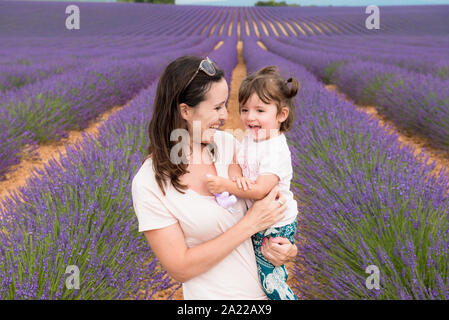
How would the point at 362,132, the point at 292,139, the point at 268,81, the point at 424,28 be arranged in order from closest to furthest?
1. the point at 268,81
2. the point at 362,132
3. the point at 292,139
4. the point at 424,28

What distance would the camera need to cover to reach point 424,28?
2395 cm

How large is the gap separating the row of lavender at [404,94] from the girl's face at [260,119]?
11.9ft

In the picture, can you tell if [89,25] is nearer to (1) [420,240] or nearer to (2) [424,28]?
(2) [424,28]

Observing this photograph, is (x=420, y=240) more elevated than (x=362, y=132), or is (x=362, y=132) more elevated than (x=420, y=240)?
(x=362, y=132)

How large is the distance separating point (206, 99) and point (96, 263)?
100 centimetres

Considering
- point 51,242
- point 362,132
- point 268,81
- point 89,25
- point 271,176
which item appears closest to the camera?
point 271,176

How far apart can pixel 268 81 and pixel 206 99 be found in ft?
1.42

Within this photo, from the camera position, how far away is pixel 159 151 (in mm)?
997

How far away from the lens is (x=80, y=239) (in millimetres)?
1593

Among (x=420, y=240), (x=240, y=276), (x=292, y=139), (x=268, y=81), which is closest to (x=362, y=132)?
(x=292, y=139)

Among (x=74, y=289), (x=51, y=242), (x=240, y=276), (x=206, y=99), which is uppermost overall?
(x=206, y=99)

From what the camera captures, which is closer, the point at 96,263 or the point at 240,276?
the point at 240,276

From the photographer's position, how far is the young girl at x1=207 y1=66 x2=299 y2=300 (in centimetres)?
108

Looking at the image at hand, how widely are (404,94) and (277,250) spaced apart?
199 inches
